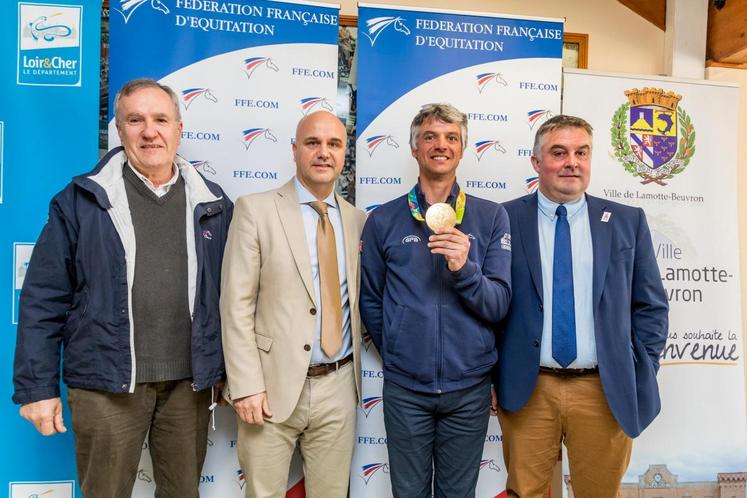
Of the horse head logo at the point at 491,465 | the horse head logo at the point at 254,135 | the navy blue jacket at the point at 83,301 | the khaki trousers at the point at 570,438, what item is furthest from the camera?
the horse head logo at the point at 491,465

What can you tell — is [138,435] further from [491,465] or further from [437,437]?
[491,465]

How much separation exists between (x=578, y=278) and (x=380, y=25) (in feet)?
5.87

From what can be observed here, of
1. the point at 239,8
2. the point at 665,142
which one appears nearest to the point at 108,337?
the point at 239,8

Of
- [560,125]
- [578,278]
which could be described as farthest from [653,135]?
[578,278]

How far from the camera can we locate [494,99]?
2.96 meters

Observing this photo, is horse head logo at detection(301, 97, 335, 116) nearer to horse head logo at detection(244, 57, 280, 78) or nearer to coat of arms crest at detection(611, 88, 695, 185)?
horse head logo at detection(244, 57, 280, 78)

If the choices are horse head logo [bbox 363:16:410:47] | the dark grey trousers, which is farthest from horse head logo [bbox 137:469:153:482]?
horse head logo [bbox 363:16:410:47]

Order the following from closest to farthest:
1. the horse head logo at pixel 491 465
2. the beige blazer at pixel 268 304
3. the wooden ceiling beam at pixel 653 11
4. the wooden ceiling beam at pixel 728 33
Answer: the beige blazer at pixel 268 304 → the horse head logo at pixel 491 465 → the wooden ceiling beam at pixel 728 33 → the wooden ceiling beam at pixel 653 11

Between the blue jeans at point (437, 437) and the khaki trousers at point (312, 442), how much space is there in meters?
0.21

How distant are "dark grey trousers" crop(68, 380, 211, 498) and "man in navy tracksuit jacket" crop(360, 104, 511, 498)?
2.81ft

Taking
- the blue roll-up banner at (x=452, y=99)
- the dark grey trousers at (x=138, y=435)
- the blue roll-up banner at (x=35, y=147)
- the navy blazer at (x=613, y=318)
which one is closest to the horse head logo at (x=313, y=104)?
the blue roll-up banner at (x=452, y=99)

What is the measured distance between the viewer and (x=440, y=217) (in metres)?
2.04

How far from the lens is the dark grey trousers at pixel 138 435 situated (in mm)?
1992

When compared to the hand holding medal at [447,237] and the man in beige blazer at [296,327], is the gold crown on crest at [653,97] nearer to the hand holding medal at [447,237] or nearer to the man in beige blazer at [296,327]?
the hand holding medal at [447,237]
